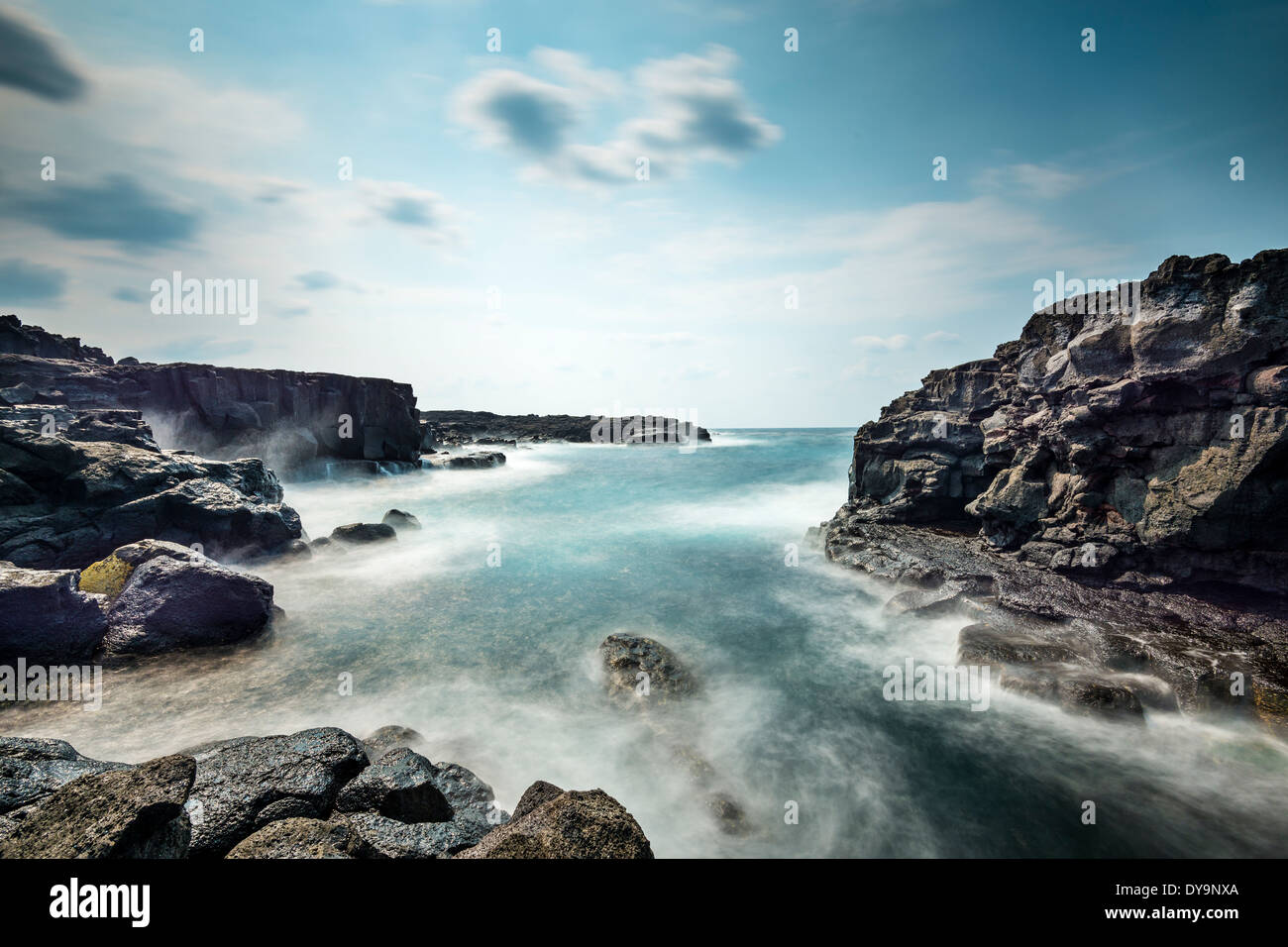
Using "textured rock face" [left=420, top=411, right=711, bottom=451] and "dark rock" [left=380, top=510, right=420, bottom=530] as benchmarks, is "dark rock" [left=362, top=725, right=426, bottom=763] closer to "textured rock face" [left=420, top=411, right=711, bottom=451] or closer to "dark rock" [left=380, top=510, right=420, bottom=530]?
"dark rock" [left=380, top=510, right=420, bottom=530]

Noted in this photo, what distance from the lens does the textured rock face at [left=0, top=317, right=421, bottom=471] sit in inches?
913

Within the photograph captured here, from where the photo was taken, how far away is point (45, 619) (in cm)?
822

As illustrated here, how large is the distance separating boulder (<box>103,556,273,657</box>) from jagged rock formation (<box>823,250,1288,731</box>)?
16.0 m

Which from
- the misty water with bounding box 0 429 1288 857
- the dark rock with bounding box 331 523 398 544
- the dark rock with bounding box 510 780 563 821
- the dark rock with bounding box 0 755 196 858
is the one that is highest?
the dark rock with bounding box 0 755 196 858

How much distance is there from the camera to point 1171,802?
21.2 feet

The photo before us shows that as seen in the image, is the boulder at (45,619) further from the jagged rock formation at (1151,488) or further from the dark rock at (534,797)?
the jagged rock formation at (1151,488)

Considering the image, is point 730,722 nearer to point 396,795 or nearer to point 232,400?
point 396,795

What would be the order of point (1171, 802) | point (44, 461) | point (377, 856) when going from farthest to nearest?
1. point (44, 461)
2. point (1171, 802)
3. point (377, 856)

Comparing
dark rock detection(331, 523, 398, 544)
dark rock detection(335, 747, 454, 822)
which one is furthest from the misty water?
dark rock detection(331, 523, 398, 544)

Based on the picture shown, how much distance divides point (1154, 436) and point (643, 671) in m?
13.4

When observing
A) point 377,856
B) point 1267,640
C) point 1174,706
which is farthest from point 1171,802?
point 377,856

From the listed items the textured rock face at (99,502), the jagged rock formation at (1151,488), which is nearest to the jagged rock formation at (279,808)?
the textured rock face at (99,502)
